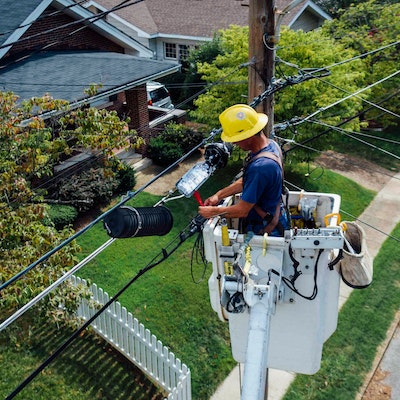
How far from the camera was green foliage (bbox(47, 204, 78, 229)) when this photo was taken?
1217cm

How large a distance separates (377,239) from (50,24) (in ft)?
36.7

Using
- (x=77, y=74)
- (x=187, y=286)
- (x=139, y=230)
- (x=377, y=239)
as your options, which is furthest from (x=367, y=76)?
(x=139, y=230)

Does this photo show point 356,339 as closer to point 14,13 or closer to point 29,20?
point 29,20

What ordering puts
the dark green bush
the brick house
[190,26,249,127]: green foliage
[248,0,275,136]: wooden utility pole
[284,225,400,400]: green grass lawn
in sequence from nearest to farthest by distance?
[248,0,275,136]: wooden utility pole, [284,225,400,400]: green grass lawn, the brick house, [190,26,249,127]: green foliage, the dark green bush

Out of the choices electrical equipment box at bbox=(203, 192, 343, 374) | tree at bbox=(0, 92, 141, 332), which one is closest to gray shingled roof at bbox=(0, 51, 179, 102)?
tree at bbox=(0, 92, 141, 332)

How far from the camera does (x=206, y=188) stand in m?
15.3

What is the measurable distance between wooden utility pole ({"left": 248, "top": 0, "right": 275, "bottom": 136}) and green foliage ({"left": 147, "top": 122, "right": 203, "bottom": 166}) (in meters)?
9.15

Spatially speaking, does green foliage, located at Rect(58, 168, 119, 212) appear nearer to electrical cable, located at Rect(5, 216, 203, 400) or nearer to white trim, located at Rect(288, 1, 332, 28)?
electrical cable, located at Rect(5, 216, 203, 400)

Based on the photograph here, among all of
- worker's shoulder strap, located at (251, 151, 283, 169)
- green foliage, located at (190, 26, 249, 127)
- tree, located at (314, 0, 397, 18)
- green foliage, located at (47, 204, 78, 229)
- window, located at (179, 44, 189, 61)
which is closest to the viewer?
worker's shoulder strap, located at (251, 151, 283, 169)

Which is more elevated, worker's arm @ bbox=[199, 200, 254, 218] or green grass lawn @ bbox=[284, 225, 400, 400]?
worker's arm @ bbox=[199, 200, 254, 218]

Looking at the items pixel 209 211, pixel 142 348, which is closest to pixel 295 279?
pixel 209 211

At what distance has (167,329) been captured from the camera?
9938mm

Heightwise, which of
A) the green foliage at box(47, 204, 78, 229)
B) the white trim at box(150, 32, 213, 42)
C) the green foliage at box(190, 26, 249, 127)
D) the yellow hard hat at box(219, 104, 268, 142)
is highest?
the yellow hard hat at box(219, 104, 268, 142)

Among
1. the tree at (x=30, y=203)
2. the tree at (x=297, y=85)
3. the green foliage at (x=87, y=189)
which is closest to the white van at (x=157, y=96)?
the tree at (x=297, y=85)
